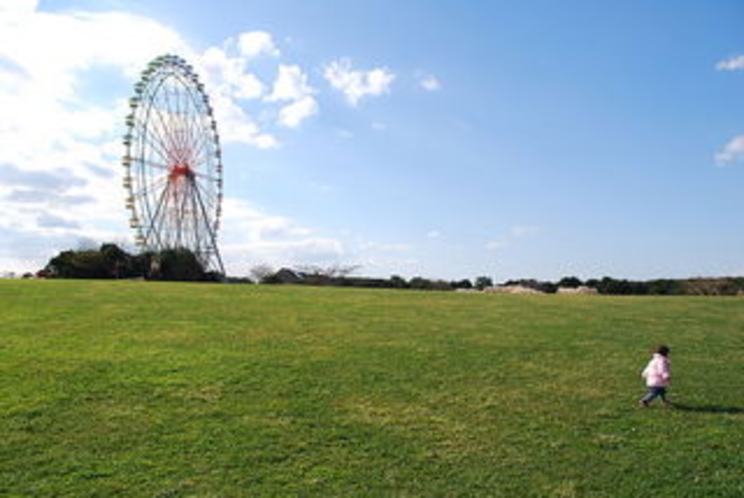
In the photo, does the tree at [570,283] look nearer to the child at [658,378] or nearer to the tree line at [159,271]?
the tree line at [159,271]

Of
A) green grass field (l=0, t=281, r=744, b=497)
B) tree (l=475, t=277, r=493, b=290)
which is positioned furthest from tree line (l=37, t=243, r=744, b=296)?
green grass field (l=0, t=281, r=744, b=497)

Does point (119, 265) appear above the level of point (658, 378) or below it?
above

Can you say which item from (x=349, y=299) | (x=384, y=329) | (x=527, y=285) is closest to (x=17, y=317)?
(x=384, y=329)

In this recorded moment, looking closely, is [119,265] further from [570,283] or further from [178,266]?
[570,283]

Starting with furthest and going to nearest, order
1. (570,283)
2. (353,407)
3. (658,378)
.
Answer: (570,283) → (658,378) → (353,407)

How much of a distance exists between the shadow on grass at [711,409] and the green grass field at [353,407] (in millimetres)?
60

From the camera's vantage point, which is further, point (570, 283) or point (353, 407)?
point (570, 283)

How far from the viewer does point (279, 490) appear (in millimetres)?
8594

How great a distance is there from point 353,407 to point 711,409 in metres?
5.67

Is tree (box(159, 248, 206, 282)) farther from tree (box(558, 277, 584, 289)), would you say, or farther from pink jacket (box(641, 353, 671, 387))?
pink jacket (box(641, 353, 671, 387))

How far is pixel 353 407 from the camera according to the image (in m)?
11.7

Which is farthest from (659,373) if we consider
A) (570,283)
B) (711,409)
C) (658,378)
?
(570,283)

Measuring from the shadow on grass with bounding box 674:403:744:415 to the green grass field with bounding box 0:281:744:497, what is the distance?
60mm

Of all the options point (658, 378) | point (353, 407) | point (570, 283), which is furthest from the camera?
point (570, 283)
